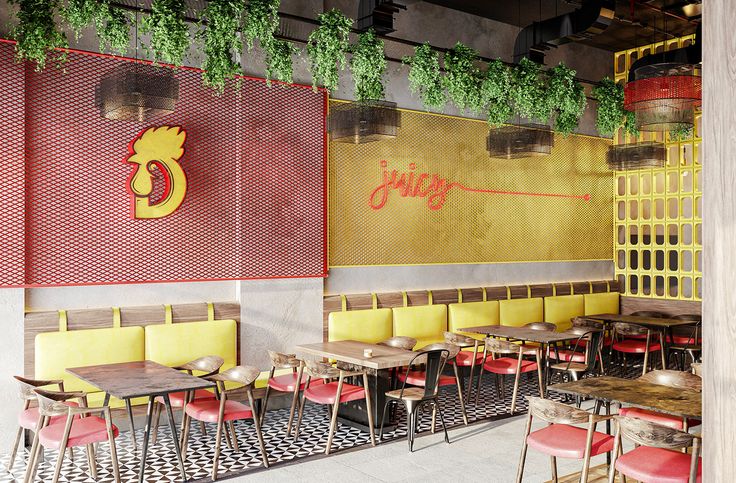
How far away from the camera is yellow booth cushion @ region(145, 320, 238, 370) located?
21.8 feet

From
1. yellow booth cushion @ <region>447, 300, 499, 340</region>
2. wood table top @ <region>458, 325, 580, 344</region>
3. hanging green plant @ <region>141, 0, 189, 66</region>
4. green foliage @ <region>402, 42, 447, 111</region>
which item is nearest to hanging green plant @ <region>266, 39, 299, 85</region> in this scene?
hanging green plant @ <region>141, 0, 189, 66</region>

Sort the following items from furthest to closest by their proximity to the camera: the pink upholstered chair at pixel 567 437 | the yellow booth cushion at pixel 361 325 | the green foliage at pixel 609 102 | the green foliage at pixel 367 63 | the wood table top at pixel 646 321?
the green foliage at pixel 609 102
the wood table top at pixel 646 321
the yellow booth cushion at pixel 361 325
the green foliage at pixel 367 63
the pink upholstered chair at pixel 567 437

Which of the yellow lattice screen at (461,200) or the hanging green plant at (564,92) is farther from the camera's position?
the yellow lattice screen at (461,200)

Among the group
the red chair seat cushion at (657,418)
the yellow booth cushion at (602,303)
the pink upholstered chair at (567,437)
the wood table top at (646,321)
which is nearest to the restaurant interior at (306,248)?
the pink upholstered chair at (567,437)

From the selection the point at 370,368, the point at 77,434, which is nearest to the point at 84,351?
the point at 77,434

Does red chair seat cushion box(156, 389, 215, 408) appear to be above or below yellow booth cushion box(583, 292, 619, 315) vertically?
below

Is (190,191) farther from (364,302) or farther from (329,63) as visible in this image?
(364,302)

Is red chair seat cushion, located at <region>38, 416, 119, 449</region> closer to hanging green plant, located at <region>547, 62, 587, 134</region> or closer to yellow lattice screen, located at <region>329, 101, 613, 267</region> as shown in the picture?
yellow lattice screen, located at <region>329, 101, 613, 267</region>

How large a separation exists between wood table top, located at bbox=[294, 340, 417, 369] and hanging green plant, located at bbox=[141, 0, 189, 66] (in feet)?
10.0

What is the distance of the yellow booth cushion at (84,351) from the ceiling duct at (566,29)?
5.78m

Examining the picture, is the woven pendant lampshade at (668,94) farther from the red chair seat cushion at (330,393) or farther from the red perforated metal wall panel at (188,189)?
the red chair seat cushion at (330,393)

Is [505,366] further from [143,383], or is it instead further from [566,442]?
[143,383]

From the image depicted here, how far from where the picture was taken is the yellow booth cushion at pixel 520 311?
9.59 meters

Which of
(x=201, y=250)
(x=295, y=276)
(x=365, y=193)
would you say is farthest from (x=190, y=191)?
(x=365, y=193)
